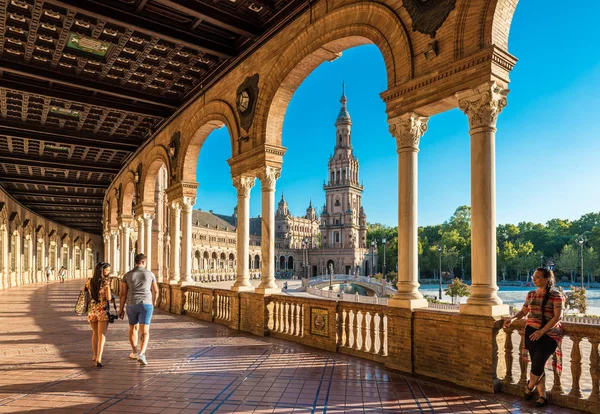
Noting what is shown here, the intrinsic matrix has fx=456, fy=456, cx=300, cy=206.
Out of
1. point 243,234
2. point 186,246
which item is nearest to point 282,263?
point 186,246

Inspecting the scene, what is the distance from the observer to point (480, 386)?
19.2 feet

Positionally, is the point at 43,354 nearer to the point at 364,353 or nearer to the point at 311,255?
the point at 364,353

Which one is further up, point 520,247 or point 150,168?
point 150,168

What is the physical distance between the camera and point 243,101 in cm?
1166

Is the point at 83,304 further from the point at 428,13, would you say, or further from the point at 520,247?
the point at 520,247

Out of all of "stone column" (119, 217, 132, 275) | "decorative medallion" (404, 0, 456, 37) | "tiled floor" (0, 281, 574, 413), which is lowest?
"tiled floor" (0, 281, 574, 413)

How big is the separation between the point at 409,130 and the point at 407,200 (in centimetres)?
112

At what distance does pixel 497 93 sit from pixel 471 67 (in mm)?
500

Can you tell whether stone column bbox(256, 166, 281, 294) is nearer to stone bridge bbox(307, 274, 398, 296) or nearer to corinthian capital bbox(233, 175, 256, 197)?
corinthian capital bbox(233, 175, 256, 197)

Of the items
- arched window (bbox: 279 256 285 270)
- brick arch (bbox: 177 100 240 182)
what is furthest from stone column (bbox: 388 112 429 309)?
arched window (bbox: 279 256 285 270)

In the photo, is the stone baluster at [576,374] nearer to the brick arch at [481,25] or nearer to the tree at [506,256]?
the brick arch at [481,25]

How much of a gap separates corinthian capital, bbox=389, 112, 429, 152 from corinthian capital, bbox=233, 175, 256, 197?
17.3ft

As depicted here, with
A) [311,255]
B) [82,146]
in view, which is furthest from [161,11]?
[311,255]

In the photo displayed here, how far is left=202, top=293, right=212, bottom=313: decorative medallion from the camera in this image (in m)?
12.9
